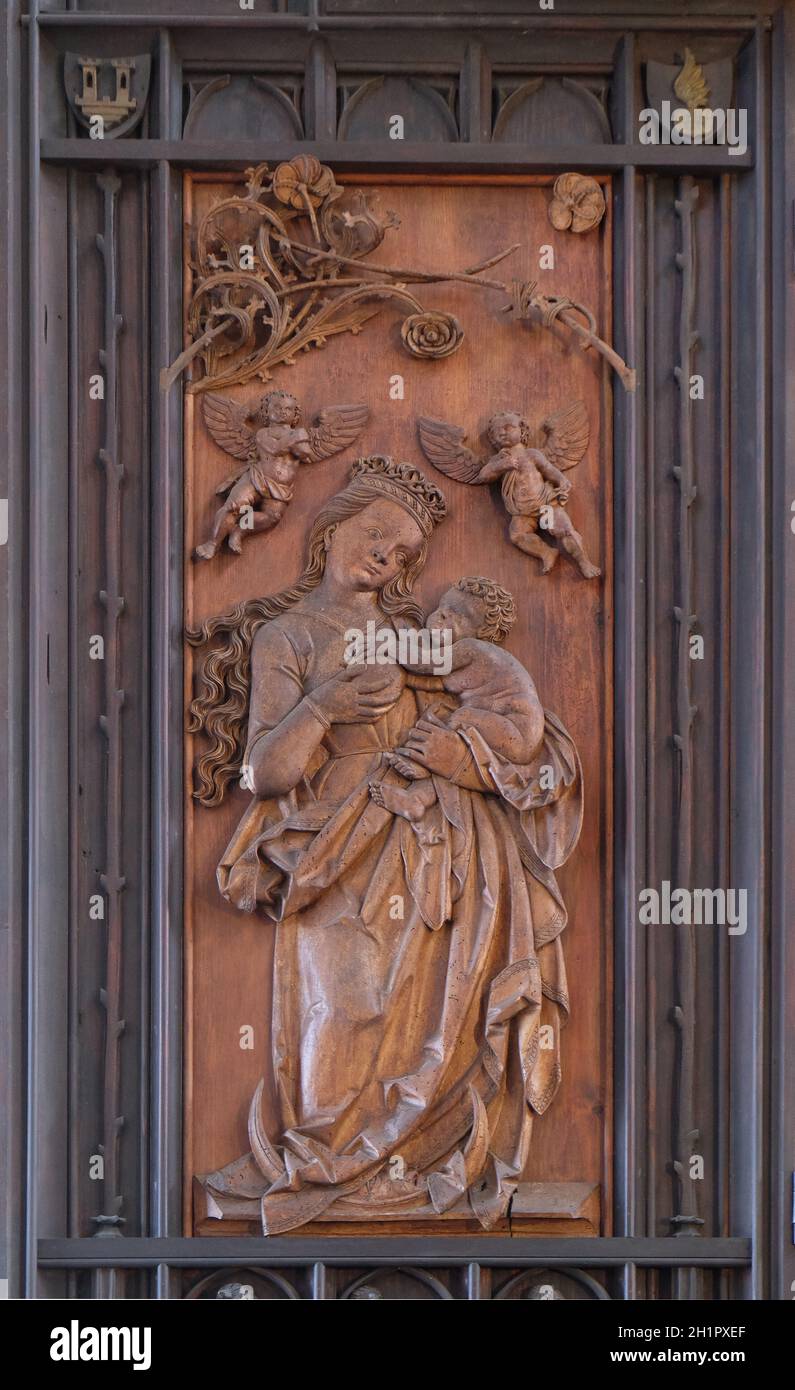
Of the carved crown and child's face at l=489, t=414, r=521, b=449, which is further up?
child's face at l=489, t=414, r=521, b=449

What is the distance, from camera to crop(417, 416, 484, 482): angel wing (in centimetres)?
457

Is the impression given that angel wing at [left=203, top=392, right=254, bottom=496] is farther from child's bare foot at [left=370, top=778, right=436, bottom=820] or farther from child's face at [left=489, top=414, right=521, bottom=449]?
child's bare foot at [left=370, top=778, right=436, bottom=820]

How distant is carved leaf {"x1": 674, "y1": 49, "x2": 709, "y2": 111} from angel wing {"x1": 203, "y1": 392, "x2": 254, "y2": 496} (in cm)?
143

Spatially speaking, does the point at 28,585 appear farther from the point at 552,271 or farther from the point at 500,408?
the point at 552,271

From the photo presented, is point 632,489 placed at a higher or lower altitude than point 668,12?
lower

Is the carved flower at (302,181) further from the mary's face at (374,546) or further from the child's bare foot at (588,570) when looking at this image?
the child's bare foot at (588,570)

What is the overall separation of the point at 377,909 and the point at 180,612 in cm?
92

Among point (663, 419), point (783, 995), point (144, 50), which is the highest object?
point (144, 50)

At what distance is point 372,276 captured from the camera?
461cm

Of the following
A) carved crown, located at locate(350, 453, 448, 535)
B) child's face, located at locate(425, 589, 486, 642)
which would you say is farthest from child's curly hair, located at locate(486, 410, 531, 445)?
child's face, located at locate(425, 589, 486, 642)

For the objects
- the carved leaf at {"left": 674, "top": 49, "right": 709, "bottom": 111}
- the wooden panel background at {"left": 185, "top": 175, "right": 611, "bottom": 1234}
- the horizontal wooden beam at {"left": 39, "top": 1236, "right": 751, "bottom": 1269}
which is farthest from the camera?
the carved leaf at {"left": 674, "top": 49, "right": 709, "bottom": 111}

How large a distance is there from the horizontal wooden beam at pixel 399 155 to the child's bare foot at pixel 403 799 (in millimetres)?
1627

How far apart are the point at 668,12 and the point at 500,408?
3.68 ft

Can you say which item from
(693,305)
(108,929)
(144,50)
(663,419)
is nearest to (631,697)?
(663,419)
